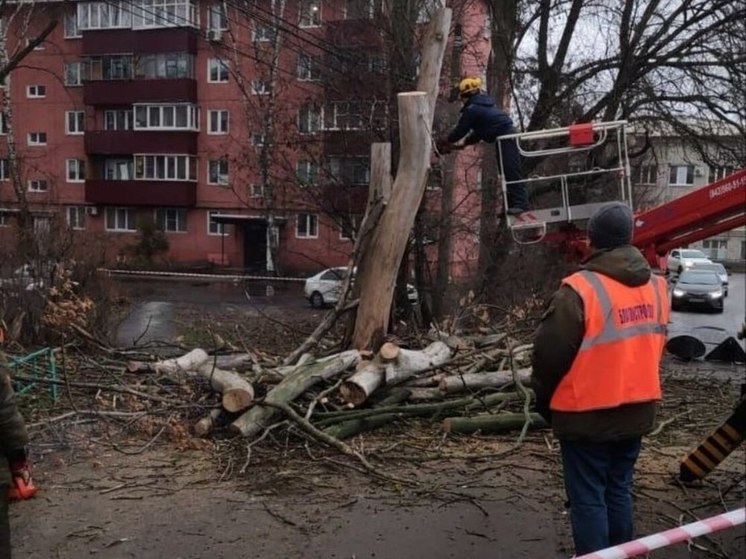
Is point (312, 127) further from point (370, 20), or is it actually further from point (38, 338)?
point (38, 338)

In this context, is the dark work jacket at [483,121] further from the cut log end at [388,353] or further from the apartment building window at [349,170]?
the apartment building window at [349,170]

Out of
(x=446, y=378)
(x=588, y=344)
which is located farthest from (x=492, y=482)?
(x=588, y=344)

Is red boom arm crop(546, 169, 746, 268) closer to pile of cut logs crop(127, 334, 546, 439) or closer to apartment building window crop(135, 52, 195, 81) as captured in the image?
pile of cut logs crop(127, 334, 546, 439)

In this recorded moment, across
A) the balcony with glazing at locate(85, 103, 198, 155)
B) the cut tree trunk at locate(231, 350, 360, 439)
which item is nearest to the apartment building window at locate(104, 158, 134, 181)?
the balcony with glazing at locate(85, 103, 198, 155)

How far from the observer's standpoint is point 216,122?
40562mm

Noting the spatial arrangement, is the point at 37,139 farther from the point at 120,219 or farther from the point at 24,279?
the point at 24,279

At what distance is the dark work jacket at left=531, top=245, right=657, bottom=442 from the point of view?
3.35 meters

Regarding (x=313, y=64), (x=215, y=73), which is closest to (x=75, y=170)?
(x=215, y=73)

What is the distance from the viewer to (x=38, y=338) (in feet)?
38.1

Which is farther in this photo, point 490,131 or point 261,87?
point 261,87

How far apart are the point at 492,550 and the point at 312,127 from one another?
14.9 m

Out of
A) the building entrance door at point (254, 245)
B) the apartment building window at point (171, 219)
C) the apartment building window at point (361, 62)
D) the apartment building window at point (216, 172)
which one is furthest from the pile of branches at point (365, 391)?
the apartment building window at point (171, 219)

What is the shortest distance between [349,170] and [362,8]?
9.97 feet

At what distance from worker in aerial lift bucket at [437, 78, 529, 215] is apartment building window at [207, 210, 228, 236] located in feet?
114
